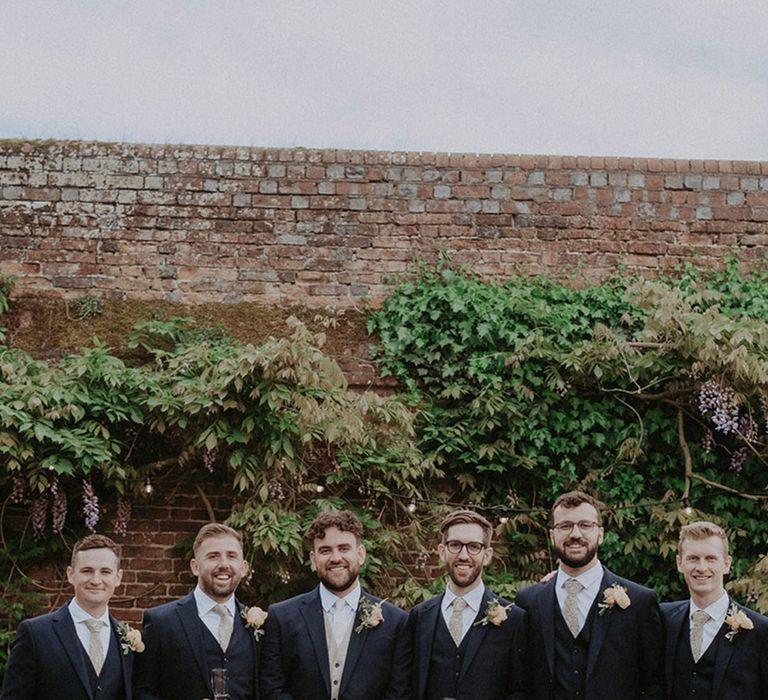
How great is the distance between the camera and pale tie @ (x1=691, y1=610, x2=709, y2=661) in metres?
4.63

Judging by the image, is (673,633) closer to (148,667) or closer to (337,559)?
(337,559)

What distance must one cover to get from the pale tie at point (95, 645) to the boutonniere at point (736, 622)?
2687mm

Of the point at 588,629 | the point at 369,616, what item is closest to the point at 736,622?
→ the point at 588,629

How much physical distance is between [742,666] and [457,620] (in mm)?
1222

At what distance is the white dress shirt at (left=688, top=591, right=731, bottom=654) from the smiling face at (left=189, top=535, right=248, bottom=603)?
6.64ft

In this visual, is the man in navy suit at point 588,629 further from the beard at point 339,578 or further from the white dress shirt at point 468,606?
the beard at point 339,578

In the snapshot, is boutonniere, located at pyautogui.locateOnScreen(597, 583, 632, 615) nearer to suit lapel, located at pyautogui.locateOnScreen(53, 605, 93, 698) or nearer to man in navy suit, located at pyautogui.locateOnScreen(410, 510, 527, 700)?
man in navy suit, located at pyautogui.locateOnScreen(410, 510, 527, 700)

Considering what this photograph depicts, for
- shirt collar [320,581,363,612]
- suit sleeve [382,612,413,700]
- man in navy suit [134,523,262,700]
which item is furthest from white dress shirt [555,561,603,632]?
man in navy suit [134,523,262,700]

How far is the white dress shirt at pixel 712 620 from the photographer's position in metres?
4.65

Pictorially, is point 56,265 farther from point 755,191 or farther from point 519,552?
point 755,191

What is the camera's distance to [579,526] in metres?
4.79

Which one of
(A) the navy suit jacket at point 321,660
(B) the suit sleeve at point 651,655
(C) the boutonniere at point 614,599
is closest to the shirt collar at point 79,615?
(A) the navy suit jacket at point 321,660

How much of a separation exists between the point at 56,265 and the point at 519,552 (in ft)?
13.1

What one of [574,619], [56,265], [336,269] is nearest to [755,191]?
[336,269]
